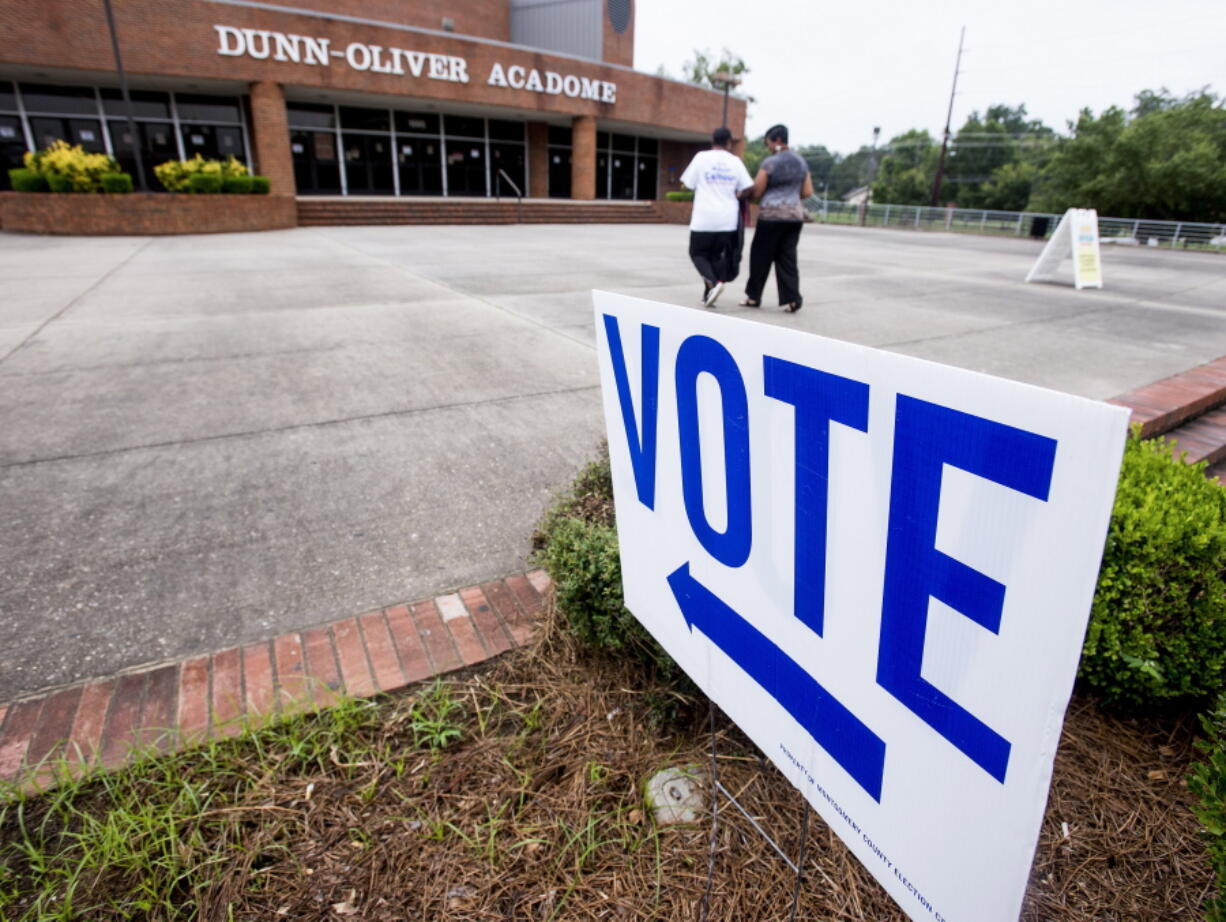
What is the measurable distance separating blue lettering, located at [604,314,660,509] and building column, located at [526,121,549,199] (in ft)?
90.8

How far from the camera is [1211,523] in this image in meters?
1.81

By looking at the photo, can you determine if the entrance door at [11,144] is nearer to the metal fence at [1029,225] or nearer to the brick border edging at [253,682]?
the metal fence at [1029,225]

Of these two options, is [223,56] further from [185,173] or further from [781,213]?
[781,213]

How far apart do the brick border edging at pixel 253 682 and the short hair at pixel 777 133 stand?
5.99 m

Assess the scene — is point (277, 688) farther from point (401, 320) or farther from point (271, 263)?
point (271, 263)

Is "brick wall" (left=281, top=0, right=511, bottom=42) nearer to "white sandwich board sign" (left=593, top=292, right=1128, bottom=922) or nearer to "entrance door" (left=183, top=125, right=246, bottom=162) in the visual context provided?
"entrance door" (left=183, top=125, right=246, bottom=162)

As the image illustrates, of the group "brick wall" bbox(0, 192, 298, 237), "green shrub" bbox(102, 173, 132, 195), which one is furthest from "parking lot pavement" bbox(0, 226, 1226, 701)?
"green shrub" bbox(102, 173, 132, 195)

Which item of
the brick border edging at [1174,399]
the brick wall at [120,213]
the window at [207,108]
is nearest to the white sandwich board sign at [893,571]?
the brick border edging at [1174,399]

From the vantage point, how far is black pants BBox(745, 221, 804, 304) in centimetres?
701

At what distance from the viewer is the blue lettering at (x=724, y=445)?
3.76 feet

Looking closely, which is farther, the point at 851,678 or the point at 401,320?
the point at 401,320

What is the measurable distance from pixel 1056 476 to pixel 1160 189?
4334cm

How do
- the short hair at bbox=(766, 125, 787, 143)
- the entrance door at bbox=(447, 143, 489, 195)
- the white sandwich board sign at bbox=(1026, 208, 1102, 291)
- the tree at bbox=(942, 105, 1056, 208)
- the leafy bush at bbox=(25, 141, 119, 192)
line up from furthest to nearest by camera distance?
the tree at bbox=(942, 105, 1056, 208) → the entrance door at bbox=(447, 143, 489, 195) → the leafy bush at bbox=(25, 141, 119, 192) → the white sandwich board sign at bbox=(1026, 208, 1102, 291) → the short hair at bbox=(766, 125, 787, 143)

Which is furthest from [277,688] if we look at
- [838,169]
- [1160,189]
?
[838,169]
